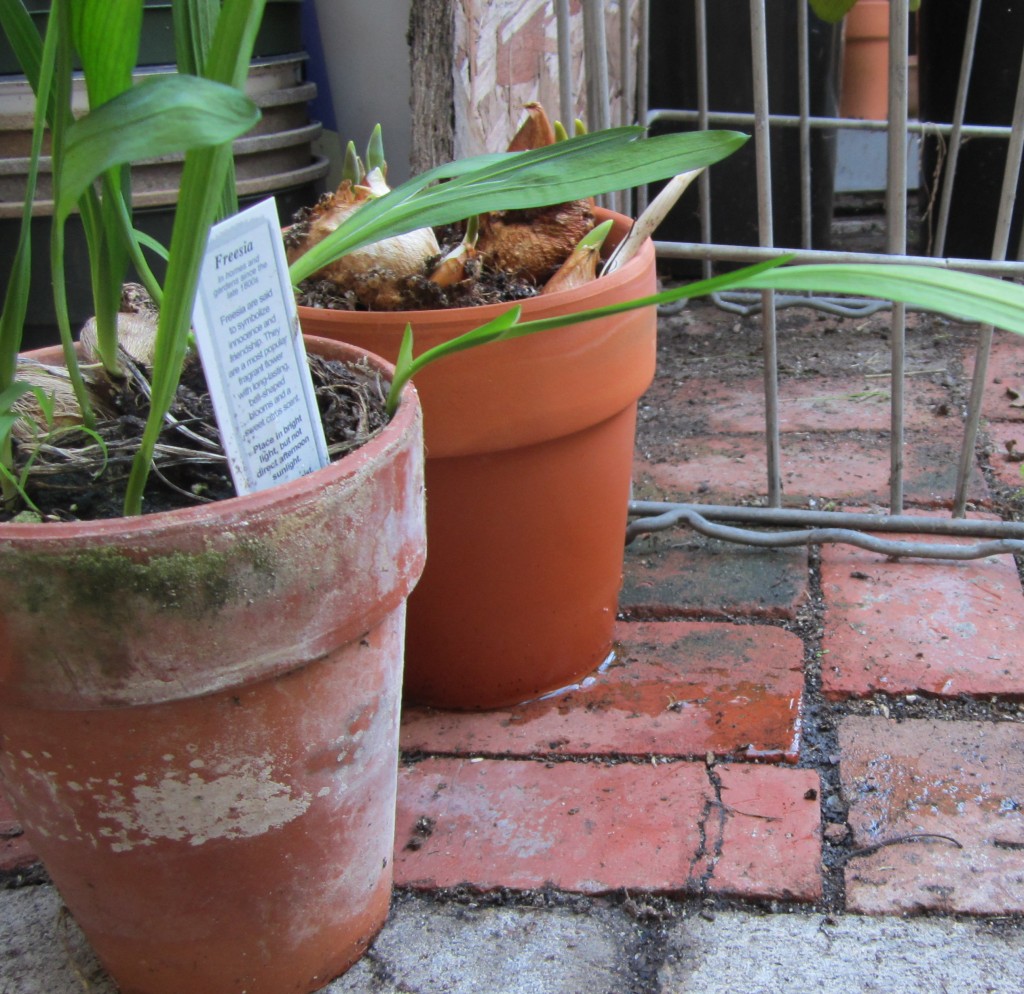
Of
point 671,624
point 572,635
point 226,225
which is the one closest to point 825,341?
point 671,624

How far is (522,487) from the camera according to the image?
3.73 feet

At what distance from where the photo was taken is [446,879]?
1.06m

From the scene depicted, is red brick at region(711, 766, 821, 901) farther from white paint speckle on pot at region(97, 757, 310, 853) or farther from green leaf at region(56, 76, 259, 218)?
green leaf at region(56, 76, 259, 218)

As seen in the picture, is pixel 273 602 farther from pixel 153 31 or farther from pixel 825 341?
pixel 825 341

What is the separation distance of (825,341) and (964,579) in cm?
89

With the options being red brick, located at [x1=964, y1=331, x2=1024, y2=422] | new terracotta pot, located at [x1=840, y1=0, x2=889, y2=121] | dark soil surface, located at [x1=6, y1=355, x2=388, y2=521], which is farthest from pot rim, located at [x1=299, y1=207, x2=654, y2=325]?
new terracotta pot, located at [x1=840, y1=0, x2=889, y2=121]

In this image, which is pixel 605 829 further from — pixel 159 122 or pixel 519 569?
pixel 159 122

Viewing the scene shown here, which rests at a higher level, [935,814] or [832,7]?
[832,7]

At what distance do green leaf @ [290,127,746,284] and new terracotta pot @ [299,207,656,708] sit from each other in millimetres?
142

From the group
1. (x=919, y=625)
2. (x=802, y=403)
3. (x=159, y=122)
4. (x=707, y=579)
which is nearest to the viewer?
(x=159, y=122)

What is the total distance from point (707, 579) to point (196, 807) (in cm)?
86

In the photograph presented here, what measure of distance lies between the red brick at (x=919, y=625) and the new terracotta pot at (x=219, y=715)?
0.64 m

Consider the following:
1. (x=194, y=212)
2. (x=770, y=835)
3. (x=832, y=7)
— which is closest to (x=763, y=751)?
(x=770, y=835)

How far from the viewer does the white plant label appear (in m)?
0.74
